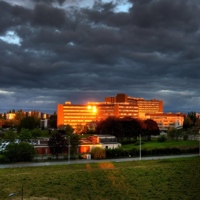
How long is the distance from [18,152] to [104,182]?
16.5 m

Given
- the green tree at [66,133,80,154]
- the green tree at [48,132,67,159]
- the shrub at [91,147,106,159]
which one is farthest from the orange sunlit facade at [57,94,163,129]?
the shrub at [91,147,106,159]

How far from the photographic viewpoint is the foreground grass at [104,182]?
22766 mm

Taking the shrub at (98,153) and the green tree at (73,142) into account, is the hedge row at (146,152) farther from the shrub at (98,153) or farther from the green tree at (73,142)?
the green tree at (73,142)

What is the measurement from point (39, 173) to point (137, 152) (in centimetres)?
2049

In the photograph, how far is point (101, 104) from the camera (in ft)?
445

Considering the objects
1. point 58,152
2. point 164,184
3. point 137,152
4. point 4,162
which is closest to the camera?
point 164,184

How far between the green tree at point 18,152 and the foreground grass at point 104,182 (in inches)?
245

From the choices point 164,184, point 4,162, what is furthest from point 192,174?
point 4,162

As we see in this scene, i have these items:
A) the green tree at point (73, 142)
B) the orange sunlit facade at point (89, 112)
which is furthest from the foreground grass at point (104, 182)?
the orange sunlit facade at point (89, 112)

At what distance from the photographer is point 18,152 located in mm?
39938

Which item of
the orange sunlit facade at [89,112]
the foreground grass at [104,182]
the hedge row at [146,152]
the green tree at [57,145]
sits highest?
the orange sunlit facade at [89,112]

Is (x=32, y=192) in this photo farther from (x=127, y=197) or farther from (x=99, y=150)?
(x=99, y=150)

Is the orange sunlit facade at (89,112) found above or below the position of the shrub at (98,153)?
above

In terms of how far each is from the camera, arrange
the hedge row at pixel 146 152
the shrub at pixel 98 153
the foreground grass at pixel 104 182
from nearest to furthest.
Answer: the foreground grass at pixel 104 182 < the shrub at pixel 98 153 < the hedge row at pixel 146 152
